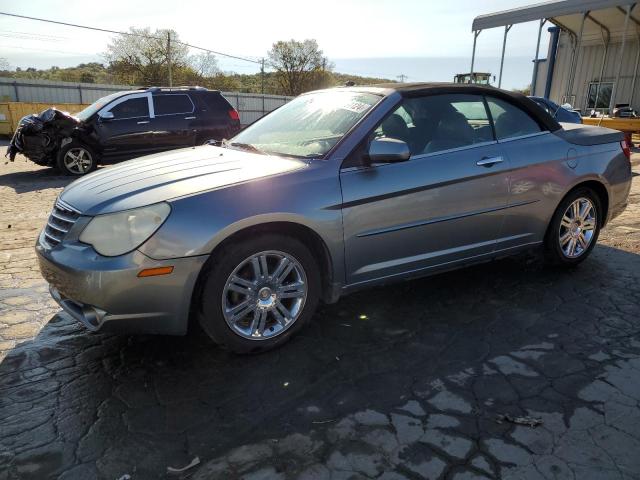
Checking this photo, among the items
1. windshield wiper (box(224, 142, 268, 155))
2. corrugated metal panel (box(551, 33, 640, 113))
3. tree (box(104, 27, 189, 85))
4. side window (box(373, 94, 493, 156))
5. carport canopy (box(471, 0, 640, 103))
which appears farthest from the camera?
tree (box(104, 27, 189, 85))

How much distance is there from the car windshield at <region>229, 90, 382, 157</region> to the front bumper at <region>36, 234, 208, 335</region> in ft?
3.91

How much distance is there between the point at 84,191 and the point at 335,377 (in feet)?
6.46

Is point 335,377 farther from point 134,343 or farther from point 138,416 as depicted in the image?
point 134,343

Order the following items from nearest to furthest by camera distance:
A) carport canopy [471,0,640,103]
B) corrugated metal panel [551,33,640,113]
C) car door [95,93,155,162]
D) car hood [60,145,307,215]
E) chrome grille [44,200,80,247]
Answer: car hood [60,145,307,215] → chrome grille [44,200,80,247] → car door [95,93,155,162] → carport canopy [471,0,640,103] → corrugated metal panel [551,33,640,113]

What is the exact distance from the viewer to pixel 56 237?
3.04 m

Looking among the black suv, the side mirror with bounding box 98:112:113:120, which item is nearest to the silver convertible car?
the black suv

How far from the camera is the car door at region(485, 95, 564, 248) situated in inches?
157

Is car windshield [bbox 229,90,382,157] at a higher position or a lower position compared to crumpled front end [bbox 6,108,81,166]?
higher

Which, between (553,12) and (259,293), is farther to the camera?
(553,12)

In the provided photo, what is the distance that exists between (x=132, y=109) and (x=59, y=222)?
8.33 meters

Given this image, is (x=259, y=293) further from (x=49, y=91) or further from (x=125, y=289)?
(x=49, y=91)

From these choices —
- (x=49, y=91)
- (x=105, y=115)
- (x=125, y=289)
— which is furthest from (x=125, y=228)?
(x=49, y=91)

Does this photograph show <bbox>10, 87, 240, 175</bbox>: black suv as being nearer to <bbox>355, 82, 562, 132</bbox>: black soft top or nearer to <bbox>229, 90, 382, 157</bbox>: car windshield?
<bbox>229, 90, 382, 157</bbox>: car windshield

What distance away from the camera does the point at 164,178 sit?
3.08m
